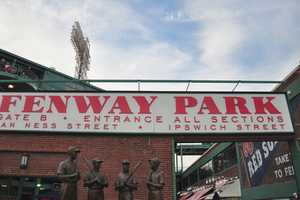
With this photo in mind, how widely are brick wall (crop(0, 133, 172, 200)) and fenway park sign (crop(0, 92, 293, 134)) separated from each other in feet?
0.95

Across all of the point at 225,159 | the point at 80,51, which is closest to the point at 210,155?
the point at 225,159

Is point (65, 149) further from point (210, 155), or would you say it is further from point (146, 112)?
point (210, 155)

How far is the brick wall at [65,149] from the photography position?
31.0 ft

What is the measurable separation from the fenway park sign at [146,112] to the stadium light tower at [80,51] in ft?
100

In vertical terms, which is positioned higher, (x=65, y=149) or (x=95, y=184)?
(x=65, y=149)

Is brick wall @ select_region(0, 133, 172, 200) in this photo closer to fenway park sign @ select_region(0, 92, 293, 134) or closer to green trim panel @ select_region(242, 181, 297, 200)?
fenway park sign @ select_region(0, 92, 293, 134)

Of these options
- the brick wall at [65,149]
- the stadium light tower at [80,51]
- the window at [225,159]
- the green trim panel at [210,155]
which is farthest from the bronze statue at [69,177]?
the stadium light tower at [80,51]

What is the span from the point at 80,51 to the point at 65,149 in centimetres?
3289

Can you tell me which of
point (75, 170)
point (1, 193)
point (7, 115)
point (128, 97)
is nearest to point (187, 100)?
point (128, 97)

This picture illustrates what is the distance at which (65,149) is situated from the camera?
31.3ft

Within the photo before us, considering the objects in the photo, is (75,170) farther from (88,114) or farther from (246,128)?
(246,128)

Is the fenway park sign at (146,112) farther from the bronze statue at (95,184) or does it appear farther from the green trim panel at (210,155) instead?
the green trim panel at (210,155)

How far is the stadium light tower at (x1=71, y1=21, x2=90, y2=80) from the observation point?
131ft

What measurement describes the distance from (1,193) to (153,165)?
5158mm
